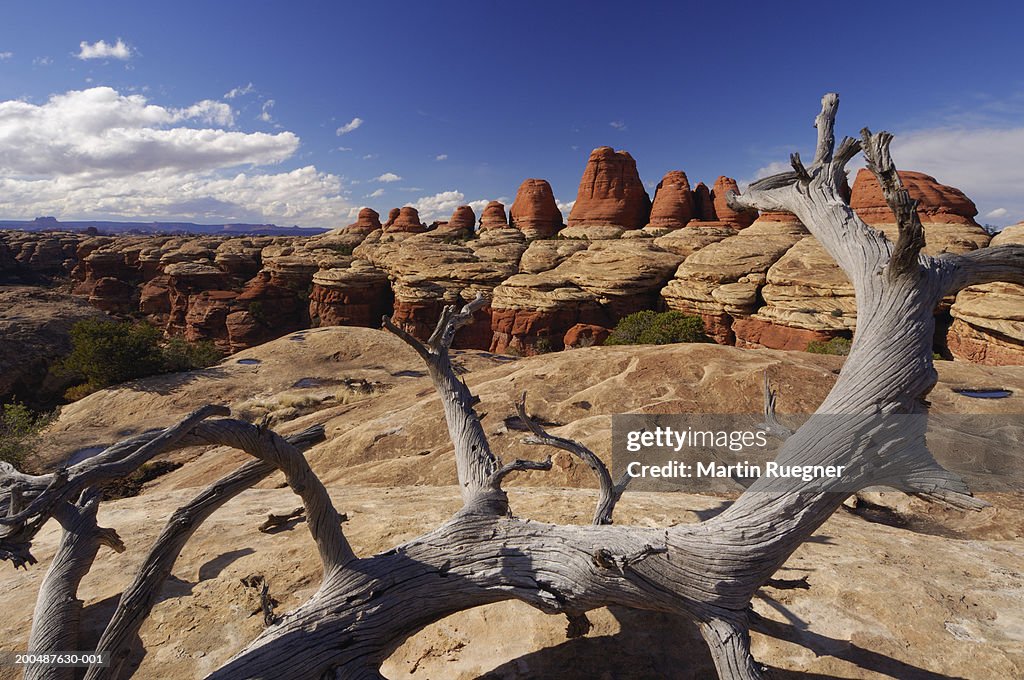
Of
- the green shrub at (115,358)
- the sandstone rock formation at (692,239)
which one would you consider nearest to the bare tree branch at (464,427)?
the green shrub at (115,358)

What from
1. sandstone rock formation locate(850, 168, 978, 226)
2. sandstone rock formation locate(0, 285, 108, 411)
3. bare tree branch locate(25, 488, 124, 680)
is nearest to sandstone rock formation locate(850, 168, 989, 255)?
sandstone rock formation locate(850, 168, 978, 226)

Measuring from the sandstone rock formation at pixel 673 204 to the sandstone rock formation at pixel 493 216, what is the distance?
2176 cm

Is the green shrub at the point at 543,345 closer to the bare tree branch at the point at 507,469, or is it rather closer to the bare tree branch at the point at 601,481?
the bare tree branch at the point at 601,481

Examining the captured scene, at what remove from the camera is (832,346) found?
63.5ft

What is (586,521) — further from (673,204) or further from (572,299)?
(673,204)

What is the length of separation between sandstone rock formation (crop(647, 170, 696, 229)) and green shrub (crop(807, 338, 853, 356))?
32360 mm

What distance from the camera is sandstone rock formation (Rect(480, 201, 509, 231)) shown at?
6530cm

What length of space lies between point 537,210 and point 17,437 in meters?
53.7

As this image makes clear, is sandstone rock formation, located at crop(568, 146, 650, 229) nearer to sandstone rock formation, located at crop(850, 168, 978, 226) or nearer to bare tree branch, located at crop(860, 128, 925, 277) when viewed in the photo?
sandstone rock formation, located at crop(850, 168, 978, 226)

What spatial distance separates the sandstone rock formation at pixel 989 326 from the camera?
61.4 ft

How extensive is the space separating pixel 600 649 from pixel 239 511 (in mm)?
5627

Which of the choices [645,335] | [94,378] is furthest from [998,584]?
[94,378]

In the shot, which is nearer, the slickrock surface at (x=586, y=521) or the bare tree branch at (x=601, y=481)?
the slickrock surface at (x=586, y=521)

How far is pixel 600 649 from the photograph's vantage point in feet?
11.8
